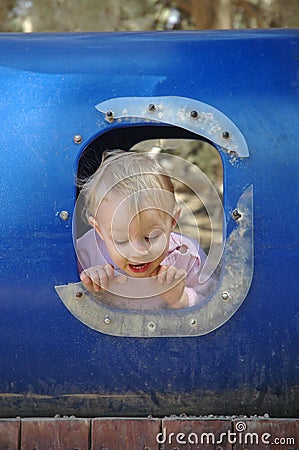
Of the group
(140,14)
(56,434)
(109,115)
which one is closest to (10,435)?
(56,434)

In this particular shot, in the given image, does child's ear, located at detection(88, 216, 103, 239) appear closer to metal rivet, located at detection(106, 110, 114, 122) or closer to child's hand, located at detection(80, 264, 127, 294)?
child's hand, located at detection(80, 264, 127, 294)

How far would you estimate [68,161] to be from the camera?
7.23 ft

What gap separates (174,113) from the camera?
2238mm

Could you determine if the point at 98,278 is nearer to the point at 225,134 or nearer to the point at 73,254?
the point at 73,254

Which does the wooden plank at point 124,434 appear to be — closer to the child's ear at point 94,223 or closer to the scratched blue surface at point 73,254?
the scratched blue surface at point 73,254

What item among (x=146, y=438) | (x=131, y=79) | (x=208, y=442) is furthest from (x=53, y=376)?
(x=131, y=79)

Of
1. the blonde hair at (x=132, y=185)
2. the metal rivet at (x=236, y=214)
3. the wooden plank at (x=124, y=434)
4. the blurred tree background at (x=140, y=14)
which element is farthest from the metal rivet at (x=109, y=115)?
the blurred tree background at (x=140, y=14)

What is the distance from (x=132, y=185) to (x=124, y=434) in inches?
24.8

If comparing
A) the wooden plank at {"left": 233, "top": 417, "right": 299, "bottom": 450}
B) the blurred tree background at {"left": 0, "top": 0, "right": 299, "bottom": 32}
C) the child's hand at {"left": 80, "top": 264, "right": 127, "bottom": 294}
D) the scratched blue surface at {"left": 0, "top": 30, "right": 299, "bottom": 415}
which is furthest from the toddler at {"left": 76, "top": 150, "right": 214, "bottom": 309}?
the blurred tree background at {"left": 0, "top": 0, "right": 299, "bottom": 32}

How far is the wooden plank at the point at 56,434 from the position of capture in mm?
2170

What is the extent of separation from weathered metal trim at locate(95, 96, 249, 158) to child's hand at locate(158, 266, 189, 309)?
1.14 feet

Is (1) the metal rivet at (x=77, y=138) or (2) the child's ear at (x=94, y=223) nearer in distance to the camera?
(1) the metal rivet at (x=77, y=138)

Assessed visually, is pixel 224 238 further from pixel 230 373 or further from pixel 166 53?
pixel 166 53

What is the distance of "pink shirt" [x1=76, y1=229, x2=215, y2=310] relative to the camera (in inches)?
88.7
